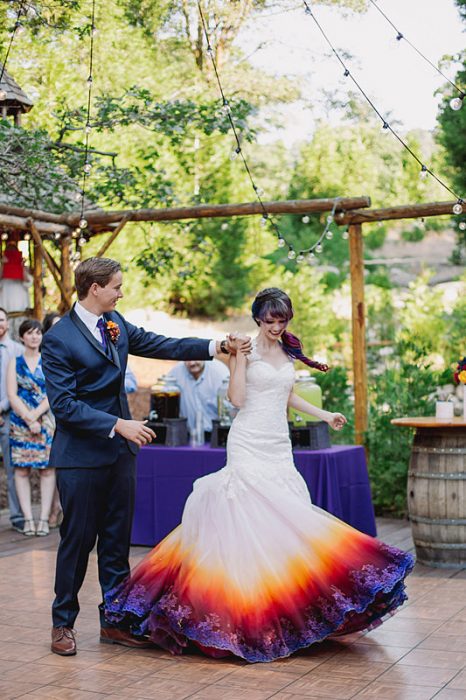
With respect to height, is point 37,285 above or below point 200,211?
below

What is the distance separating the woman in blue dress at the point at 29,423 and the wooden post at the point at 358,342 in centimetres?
249

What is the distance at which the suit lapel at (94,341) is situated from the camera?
4664mm

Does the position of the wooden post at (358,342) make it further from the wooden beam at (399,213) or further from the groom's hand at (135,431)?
the groom's hand at (135,431)

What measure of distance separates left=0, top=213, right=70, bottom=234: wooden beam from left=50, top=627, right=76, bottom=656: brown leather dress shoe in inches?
191

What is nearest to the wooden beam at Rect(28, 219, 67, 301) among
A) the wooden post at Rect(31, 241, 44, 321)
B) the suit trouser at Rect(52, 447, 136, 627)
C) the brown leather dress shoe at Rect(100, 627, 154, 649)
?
the wooden post at Rect(31, 241, 44, 321)

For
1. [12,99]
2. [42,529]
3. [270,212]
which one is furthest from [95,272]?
[12,99]

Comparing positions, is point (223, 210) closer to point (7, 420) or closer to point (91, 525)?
point (7, 420)

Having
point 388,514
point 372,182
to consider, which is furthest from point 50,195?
point 372,182

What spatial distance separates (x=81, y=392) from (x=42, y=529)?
3683 mm

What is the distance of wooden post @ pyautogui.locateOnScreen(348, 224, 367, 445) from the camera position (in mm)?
8539

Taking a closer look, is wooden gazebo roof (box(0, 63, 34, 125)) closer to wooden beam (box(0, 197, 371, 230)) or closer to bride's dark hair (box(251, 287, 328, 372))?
wooden beam (box(0, 197, 371, 230))

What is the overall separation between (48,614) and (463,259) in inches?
466

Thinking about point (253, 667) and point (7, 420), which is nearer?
point (253, 667)

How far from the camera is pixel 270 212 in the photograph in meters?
8.66
